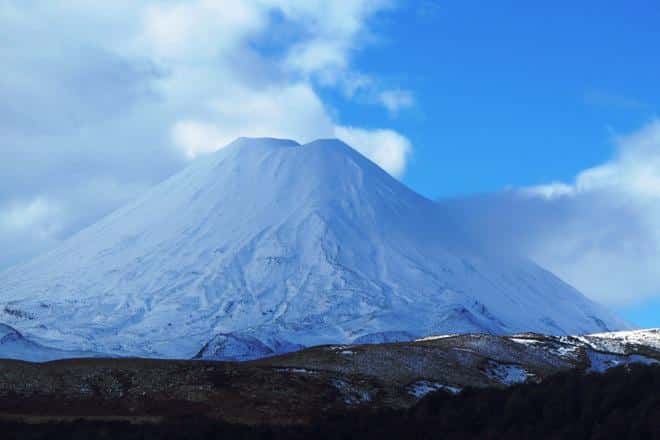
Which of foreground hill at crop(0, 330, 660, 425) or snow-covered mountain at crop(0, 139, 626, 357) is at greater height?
snow-covered mountain at crop(0, 139, 626, 357)

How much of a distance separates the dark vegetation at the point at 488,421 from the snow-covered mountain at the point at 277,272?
5880 cm

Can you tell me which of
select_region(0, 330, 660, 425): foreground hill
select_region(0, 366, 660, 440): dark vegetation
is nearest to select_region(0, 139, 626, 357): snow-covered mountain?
select_region(0, 330, 660, 425): foreground hill

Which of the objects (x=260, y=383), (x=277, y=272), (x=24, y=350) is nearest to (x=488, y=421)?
(x=260, y=383)

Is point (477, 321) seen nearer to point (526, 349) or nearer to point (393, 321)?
point (393, 321)

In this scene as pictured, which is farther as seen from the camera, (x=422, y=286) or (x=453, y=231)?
(x=453, y=231)

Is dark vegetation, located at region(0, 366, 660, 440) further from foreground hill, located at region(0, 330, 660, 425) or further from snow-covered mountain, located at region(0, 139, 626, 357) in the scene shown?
snow-covered mountain, located at region(0, 139, 626, 357)

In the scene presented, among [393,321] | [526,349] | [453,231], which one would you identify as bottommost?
[526,349]

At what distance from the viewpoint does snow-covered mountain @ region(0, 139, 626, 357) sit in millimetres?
108500

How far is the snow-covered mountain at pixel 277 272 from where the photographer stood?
108500mm

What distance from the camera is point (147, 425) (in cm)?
3503

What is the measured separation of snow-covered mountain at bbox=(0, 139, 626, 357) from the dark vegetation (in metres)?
58.8

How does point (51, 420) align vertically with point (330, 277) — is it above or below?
below

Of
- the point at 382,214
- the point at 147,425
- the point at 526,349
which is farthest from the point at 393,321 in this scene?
the point at 147,425

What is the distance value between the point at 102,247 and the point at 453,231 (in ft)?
149
